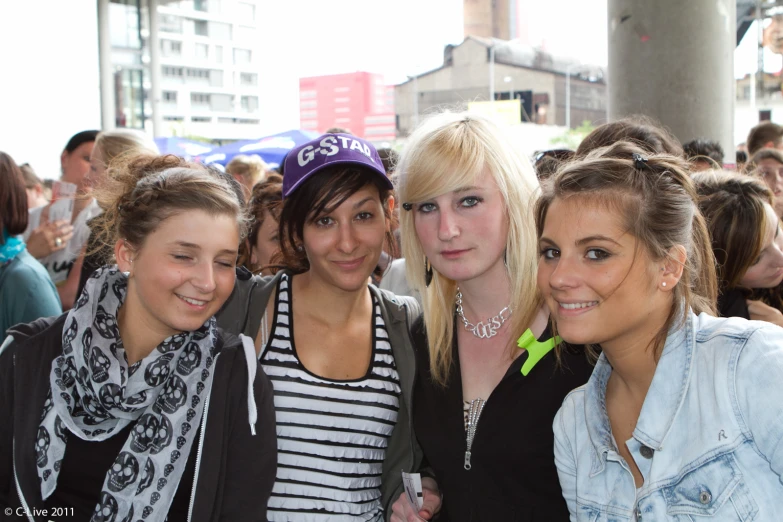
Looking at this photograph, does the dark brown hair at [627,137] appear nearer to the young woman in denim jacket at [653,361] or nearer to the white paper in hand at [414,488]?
the young woman in denim jacket at [653,361]

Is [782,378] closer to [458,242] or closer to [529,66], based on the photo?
[458,242]

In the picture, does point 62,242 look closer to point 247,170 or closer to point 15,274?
point 15,274

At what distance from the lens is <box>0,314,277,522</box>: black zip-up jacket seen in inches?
81.0

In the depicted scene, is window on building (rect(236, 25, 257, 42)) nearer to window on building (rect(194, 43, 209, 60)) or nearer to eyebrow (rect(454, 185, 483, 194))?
window on building (rect(194, 43, 209, 60))

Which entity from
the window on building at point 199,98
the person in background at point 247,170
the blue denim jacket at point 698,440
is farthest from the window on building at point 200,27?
the blue denim jacket at point 698,440

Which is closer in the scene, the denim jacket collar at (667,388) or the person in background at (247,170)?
the denim jacket collar at (667,388)

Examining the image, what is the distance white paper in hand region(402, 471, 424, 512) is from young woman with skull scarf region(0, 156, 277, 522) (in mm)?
445

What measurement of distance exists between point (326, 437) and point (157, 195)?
97 centimetres

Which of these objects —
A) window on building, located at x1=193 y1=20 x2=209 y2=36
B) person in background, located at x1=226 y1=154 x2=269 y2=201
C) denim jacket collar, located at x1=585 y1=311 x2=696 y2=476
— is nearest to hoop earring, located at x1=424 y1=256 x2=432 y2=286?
denim jacket collar, located at x1=585 y1=311 x2=696 y2=476

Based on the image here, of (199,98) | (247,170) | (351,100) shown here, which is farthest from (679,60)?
(199,98)

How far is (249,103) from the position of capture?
82.7 metres

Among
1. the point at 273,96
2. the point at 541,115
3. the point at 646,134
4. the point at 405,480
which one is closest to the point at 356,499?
the point at 405,480

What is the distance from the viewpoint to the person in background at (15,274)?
3.37m

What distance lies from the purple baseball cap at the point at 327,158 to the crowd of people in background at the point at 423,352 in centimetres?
1
